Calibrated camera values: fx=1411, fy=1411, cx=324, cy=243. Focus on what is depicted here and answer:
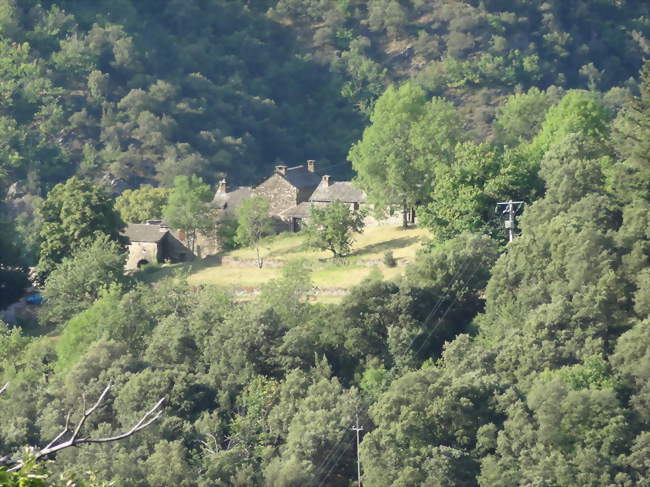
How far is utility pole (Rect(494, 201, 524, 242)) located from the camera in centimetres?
5631

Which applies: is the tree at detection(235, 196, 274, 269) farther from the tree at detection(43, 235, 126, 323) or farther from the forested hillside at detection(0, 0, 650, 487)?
the tree at detection(43, 235, 126, 323)

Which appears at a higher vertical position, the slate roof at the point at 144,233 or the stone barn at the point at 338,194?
the stone barn at the point at 338,194

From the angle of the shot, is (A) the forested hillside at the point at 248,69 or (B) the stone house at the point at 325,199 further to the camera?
(A) the forested hillside at the point at 248,69

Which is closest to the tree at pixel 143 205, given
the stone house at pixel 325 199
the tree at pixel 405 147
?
the stone house at pixel 325 199

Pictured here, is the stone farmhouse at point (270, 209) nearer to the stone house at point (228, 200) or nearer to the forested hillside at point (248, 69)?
the stone house at point (228, 200)

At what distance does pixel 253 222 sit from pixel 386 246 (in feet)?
27.0

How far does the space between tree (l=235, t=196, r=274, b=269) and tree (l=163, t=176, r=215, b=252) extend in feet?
7.37

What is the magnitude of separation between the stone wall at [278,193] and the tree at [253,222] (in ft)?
15.7

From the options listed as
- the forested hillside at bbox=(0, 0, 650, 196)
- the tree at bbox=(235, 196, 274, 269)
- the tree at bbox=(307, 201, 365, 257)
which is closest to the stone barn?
the tree at bbox=(235, 196, 274, 269)

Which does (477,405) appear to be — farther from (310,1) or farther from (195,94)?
(310,1)

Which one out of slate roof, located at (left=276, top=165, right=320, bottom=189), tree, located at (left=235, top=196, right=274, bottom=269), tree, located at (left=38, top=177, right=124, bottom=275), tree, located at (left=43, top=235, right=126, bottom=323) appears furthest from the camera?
slate roof, located at (left=276, top=165, right=320, bottom=189)

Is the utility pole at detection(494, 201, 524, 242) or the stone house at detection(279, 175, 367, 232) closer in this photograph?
the utility pole at detection(494, 201, 524, 242)

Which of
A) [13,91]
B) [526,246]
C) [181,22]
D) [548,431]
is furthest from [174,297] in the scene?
[181,22]

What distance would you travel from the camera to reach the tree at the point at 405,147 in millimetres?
69938
